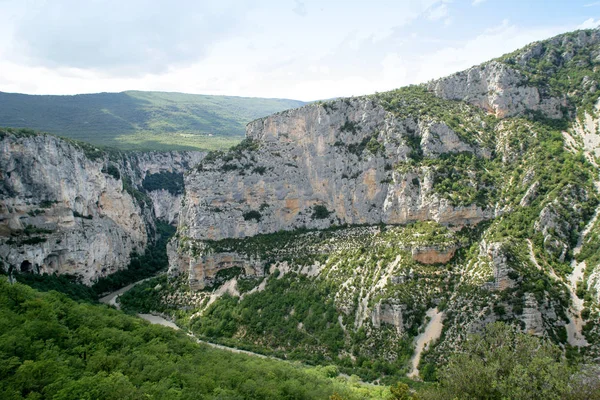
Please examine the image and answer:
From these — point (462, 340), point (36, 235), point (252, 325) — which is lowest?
point (252, 325)

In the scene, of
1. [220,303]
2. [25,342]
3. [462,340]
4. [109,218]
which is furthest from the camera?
[109,218]

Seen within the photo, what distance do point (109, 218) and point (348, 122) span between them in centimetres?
5017

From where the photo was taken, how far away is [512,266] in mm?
41156

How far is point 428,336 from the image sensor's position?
141 ft

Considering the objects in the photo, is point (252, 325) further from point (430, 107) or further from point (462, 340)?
point (430, 107)

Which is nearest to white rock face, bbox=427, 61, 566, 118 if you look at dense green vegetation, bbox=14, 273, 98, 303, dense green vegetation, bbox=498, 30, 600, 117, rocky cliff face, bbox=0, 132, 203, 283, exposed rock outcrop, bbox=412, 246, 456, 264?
dense green vegetation, bbox=498, 30, 600, 117

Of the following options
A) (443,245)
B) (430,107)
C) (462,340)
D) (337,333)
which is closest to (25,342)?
(337,333)

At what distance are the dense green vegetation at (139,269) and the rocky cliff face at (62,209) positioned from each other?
1.59 metres

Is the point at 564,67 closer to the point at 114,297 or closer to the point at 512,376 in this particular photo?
the point at 512,376

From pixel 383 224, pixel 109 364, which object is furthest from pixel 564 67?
pixel 109 364

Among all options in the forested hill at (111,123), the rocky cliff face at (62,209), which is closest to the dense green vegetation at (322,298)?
the rocky cliff face at (62,209)

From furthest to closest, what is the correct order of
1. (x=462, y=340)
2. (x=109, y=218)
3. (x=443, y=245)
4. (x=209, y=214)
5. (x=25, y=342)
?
(x=109, y=218) < (x=209, y=214) < (x=443, y=245) < (x=462, y=340) < (x=25, y=342)

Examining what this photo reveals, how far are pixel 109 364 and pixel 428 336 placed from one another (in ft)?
103

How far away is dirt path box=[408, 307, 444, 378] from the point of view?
41.5 meters
